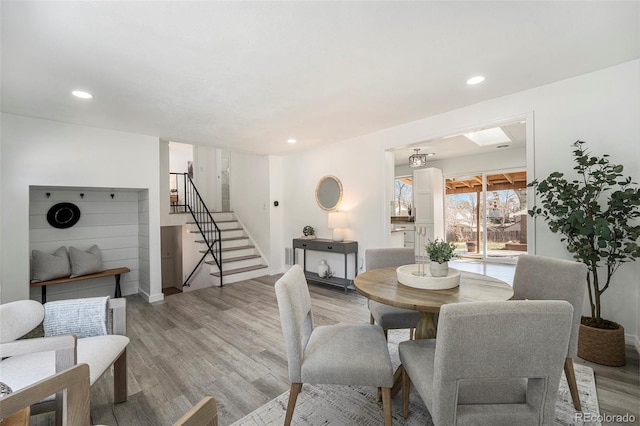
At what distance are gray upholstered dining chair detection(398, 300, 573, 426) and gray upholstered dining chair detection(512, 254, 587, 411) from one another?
90 cm

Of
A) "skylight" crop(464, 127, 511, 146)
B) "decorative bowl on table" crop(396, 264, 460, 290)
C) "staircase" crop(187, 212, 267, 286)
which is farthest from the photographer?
"staircase" crop(187, 212, 267, 286)

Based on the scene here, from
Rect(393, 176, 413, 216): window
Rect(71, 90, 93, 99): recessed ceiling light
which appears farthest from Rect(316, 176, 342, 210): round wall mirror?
Rect(393, 176, 413, 216): window

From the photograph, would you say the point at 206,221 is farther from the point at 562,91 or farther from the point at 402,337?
the point at 562,91

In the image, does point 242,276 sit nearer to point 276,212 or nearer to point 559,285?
point 276,212

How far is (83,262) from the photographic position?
3979mm

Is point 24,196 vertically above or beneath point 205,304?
above

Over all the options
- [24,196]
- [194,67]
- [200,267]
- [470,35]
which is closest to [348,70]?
[470,35]

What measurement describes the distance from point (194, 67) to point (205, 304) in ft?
10.3

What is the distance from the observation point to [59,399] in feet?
4.42

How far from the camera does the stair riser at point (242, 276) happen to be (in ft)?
17.2

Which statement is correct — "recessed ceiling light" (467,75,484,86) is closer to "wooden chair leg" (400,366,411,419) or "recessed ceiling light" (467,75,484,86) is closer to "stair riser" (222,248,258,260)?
"wooden chair leg" (400,366,411,419)

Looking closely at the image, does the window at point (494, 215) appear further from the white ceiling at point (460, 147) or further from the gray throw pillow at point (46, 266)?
the gray throw pillow at point (46, 266)

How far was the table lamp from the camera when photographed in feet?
15.5

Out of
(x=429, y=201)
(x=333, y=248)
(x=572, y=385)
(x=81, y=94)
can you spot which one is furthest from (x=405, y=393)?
(x=429, y=201)
